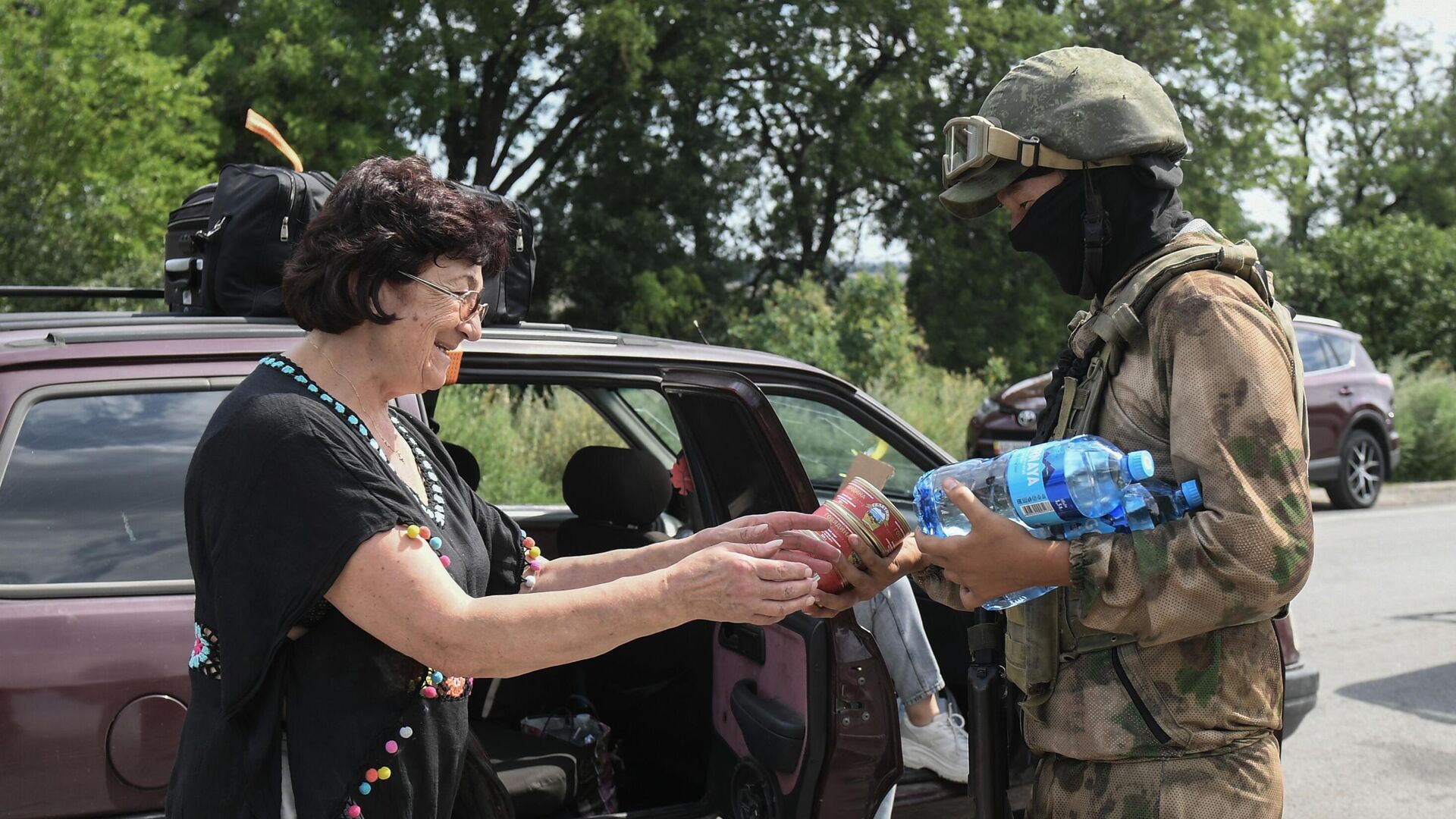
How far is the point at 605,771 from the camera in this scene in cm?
375

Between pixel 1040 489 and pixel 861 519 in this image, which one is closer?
pixel 1040 489

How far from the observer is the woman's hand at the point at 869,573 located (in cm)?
242

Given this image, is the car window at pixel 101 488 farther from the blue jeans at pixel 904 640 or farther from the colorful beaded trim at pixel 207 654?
the blue jeans at pixel 904 640

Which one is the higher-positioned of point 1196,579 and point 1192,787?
point 1196,579

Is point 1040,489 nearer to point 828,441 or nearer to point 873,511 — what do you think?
point 873,511

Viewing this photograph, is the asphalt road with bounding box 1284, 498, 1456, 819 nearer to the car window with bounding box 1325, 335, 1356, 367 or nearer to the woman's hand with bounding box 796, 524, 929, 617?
the car window with bounding box 1325, 335, 1356, 367

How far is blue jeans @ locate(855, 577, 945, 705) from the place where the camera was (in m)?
3.52

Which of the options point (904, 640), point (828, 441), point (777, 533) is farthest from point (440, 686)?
point (828, 441)

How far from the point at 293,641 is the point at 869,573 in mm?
1109

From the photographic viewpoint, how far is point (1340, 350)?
12492mm

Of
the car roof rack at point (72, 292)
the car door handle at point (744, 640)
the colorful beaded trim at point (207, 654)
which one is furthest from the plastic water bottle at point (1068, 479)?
the car roof rack at point (72, 292)

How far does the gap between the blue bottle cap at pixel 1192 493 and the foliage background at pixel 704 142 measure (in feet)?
36.8

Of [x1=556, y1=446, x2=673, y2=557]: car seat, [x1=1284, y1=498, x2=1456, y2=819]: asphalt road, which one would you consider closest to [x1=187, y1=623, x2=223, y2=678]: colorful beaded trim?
[x1=556, y1=446, x2=673, y2=557]: car seat

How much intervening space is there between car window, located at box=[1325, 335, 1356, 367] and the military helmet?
1134 cm
